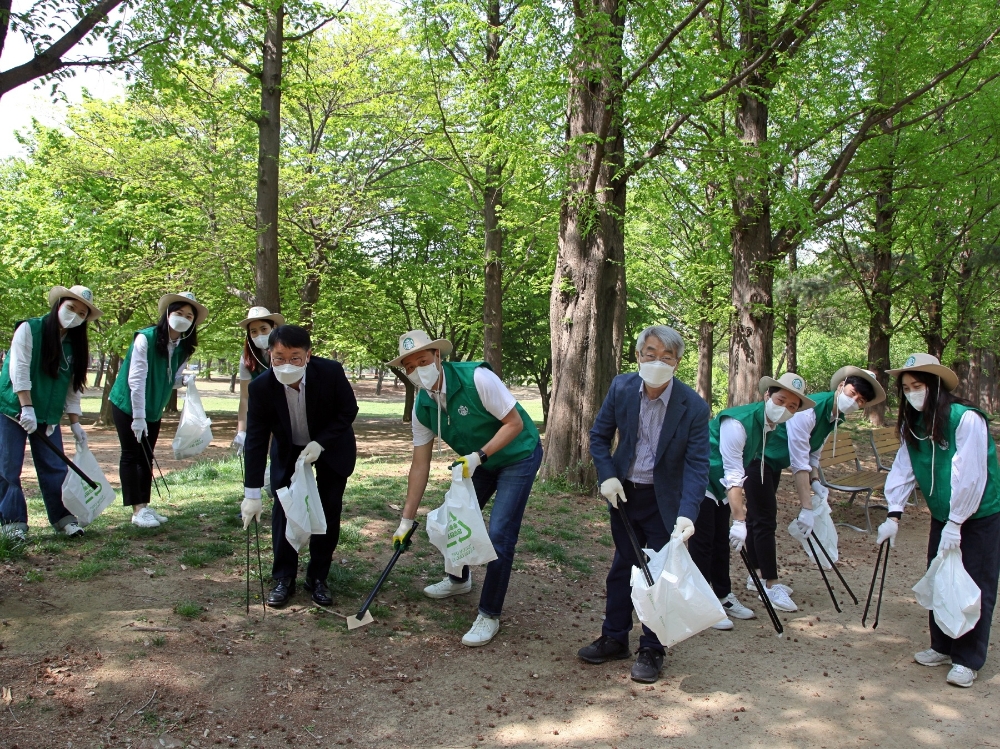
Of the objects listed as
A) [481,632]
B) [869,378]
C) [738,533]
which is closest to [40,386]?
[481,632]

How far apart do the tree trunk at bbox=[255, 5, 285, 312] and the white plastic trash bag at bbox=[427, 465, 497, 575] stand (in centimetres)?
531

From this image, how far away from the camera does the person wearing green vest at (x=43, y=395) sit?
16.4ft

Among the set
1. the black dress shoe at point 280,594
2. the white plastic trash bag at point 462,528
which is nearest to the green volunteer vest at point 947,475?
the white plastic trash bag at point 462,528

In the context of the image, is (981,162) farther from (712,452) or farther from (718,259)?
(712,452)

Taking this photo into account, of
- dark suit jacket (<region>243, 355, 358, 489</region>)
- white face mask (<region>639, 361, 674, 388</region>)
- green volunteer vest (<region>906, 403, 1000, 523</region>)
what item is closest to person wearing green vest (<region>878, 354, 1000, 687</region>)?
green volunteer vest (<region>906, 403, 1000, 523</region>)

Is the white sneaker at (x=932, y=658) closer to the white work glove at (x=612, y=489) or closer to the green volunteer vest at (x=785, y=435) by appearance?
the green volunteer vest at (x=785, y=435)

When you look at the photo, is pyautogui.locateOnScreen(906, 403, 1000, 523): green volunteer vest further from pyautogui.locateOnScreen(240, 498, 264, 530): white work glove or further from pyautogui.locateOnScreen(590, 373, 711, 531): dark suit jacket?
pyautogui.locateOnScreen(240, 498, 264, 530): white work glove

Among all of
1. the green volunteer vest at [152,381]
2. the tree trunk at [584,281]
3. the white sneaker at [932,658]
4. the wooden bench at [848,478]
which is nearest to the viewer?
the white sneaker at [932,658]

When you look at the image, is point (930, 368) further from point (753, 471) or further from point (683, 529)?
point (683, 529)

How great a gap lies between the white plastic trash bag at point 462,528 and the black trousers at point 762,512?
2.30 metres

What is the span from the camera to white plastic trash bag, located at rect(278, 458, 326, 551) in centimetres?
431

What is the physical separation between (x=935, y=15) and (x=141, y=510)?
37.8 feet

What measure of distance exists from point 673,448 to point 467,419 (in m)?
1.20

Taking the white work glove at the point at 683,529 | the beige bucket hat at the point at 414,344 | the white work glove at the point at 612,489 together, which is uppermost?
the beige bucket hat at the point at 414,344
